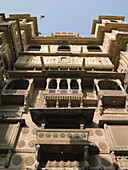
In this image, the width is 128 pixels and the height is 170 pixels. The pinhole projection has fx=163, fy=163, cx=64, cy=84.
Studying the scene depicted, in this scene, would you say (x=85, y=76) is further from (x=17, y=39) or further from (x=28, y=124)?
(x=17, y=39)

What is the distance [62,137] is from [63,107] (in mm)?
4829

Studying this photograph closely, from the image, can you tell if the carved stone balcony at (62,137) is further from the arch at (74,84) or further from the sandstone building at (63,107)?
the arch at (74,84)

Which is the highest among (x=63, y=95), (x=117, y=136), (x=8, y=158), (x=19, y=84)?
(x=63, y=95)

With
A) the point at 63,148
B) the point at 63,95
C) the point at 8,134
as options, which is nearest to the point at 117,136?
the point at 63,148

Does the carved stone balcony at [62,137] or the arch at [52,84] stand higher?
the carved stone balcony at [62,137]

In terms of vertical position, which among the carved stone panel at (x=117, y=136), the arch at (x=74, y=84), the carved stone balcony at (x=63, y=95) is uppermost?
the carved stone balcony at (x=63, y=95)

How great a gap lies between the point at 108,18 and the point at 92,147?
1191 inches

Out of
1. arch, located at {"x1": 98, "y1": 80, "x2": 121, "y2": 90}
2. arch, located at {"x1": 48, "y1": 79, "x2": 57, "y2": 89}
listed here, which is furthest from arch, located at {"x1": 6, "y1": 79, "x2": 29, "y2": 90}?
arch, located at {"x1": 98, "y1": 80, "x2": 121, "y2": 90}

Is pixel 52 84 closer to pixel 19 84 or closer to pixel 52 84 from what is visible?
pixel 52 84

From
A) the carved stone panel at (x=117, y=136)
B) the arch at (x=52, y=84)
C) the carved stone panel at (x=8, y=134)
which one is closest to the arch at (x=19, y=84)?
the arch at (x=52, y=84)

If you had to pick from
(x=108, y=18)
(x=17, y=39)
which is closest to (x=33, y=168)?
(x=17, y=39)

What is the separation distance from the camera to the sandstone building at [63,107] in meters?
9.82

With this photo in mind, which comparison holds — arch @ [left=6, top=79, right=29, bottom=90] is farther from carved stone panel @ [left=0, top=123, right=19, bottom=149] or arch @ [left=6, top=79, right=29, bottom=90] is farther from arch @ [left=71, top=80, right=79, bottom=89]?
carved stone panel @ [left=0, top=123, right=19, bottom=149]

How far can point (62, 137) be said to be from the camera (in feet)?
32.7
